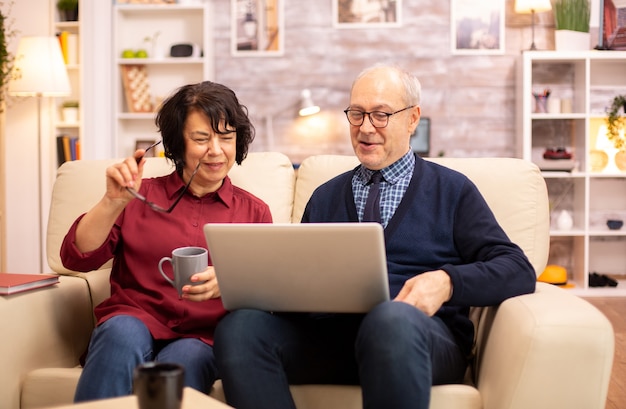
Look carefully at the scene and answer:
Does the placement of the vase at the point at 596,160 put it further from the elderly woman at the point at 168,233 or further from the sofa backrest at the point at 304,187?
the elderly woman at the point at 168,233

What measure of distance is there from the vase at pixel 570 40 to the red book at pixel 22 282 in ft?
13.8

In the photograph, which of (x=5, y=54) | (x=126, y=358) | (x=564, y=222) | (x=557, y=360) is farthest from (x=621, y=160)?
(x=126, y=358)

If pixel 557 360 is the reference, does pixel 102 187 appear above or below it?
above

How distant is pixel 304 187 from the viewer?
2.31m

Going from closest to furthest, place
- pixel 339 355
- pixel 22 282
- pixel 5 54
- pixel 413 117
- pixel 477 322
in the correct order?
pixel 339 355 → pixel 22 282 → pixel 477 322 → pixel 413 117 → pixel 5 54

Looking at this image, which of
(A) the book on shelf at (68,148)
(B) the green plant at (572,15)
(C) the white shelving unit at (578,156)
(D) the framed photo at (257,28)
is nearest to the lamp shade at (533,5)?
(B) the green plant at (572,15)

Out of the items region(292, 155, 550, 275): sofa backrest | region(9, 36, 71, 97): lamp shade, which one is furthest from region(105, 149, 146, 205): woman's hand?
region(9, 36, 71, 97): lamp shade

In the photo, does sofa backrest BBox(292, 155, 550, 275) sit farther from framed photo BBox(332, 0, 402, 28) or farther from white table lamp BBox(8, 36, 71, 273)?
framed photo BBox(332, 0, 402, 28)

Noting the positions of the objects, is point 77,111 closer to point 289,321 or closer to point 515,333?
point 289,321

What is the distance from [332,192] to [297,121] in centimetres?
346

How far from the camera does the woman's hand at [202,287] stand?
5.39 ft

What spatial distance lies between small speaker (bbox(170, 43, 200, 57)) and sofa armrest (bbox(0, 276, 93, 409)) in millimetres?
3433

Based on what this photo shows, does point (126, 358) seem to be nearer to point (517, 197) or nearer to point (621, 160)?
point (517, 197)

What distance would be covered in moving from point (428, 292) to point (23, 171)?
4.05m
